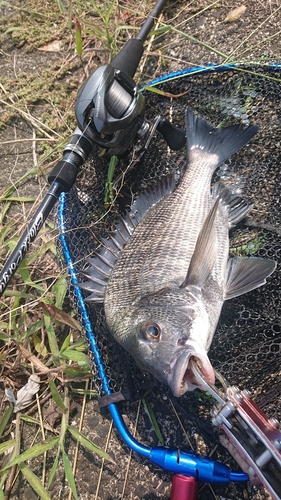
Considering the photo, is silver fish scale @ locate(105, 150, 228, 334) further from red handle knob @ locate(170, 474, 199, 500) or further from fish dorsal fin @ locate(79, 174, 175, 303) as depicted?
red handle knob @ locate(170, 474, 199, 500)

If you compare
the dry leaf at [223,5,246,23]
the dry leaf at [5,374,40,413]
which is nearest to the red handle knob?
the dry leaf at [5,374,40,413]

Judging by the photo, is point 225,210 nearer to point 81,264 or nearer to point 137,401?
point 81,264

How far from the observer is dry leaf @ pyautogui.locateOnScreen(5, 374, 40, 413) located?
2.79m

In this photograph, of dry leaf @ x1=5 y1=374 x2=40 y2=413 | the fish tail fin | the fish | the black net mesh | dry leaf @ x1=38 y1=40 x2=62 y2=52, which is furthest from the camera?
dry leaf @ x1=38 y1=40 x2=62 y2=52

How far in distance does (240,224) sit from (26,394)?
185 centimetres

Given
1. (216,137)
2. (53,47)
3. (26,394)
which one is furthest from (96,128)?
(53,47)

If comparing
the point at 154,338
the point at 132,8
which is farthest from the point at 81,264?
the point at 132,8

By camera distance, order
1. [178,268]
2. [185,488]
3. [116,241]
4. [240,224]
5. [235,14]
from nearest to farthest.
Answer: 1. [185,488]
2. [178,268]
3. [116,241]
4. [240,224]
5. [235,14]

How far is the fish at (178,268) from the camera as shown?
1979 mm

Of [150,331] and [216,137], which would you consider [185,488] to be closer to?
[150,331]

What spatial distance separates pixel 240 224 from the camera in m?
2.74

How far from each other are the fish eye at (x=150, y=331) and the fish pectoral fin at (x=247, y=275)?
22.0 inches

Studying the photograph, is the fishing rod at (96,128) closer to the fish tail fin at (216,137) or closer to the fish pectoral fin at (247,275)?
the fish tail fin at (216,137)

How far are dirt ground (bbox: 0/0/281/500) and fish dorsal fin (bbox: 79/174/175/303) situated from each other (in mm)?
781
